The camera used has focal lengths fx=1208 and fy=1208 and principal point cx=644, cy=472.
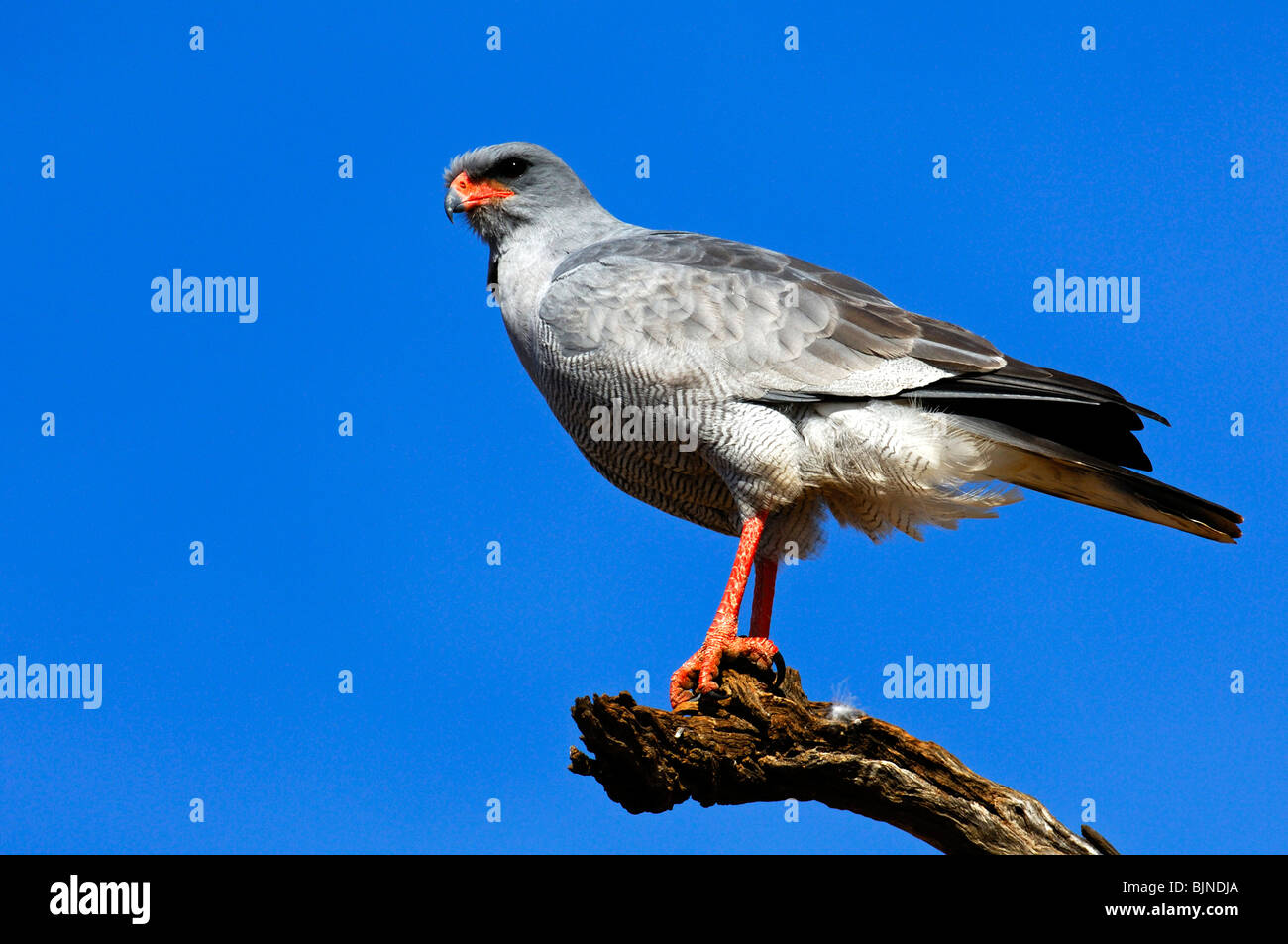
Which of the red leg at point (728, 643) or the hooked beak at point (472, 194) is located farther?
the hooked beak at point (472, 194)

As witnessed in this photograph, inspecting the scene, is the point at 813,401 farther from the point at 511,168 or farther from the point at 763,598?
the point at 511,168

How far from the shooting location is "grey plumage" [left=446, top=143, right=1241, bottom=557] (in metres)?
7.61

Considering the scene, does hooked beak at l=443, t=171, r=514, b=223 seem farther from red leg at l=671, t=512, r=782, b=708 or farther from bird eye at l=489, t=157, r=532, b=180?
red leg at l=671, t=512, r=782, b=708

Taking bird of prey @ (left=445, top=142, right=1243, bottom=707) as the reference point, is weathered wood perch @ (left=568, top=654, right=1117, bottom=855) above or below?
below

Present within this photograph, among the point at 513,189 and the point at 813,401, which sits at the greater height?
the point at 513,189

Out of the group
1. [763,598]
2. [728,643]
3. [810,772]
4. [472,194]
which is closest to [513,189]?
[472,194]

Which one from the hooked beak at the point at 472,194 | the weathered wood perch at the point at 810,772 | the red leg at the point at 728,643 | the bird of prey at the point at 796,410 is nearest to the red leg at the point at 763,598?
the bird of prey at the point at 796,410

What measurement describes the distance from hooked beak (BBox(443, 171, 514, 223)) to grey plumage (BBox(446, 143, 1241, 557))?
100cm

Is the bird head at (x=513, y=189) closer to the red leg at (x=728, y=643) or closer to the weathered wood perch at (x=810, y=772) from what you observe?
the red leg at (x=728, y=643)

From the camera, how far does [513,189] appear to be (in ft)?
29.9

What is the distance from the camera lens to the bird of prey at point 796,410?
763cm

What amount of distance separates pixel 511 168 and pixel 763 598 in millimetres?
3719

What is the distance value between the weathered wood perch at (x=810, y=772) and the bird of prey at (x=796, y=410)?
0.55 m

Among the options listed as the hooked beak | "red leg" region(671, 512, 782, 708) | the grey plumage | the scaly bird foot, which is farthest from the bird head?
the scaly bird foot
